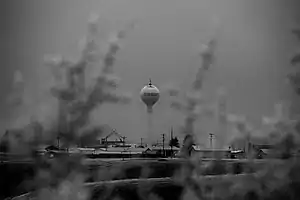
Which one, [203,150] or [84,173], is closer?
[84,173]

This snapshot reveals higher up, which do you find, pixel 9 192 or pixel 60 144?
pixel 60 144

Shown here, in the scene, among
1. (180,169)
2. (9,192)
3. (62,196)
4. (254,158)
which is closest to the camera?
(62,196)

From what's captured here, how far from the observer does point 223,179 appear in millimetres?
64875

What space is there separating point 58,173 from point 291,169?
2666 centimetres

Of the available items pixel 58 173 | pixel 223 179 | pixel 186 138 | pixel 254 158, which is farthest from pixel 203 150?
pixel 58 173

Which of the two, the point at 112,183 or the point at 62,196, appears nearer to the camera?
the point at 62,196

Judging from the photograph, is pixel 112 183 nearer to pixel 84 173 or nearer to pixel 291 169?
pixel 84 173

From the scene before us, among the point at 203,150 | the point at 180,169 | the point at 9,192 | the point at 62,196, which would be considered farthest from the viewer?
the point at 203,150

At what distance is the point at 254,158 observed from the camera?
276 ft

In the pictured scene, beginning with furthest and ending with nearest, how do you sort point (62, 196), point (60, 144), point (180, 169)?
point (180, 169), point (60, 144), point (62, 196)

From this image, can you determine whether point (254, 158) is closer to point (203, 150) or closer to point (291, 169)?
point (291, 169)

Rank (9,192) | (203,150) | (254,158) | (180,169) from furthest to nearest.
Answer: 1. (203,150)
2. (254,158)
3. (180,169)
4. (9,192)

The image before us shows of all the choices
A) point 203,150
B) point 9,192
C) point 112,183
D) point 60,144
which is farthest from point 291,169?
point 203,150

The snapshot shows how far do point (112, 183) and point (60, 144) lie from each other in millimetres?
8867
